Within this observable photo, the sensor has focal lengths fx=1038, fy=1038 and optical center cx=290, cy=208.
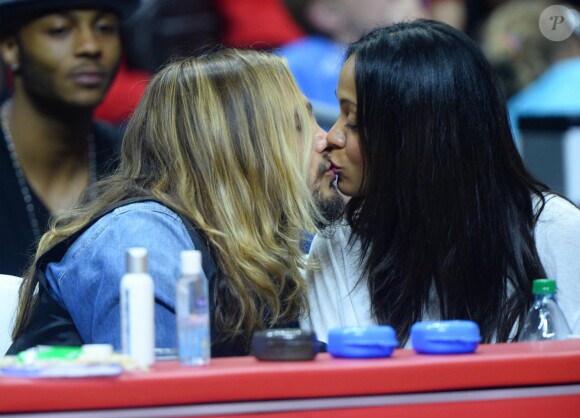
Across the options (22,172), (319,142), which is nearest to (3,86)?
(22,172)

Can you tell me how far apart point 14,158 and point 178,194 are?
1639 millimetres

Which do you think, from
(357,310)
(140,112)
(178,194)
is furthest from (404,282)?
(140,112)

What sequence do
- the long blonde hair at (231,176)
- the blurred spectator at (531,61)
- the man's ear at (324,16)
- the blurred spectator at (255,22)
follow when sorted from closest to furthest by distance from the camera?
the long blonde hair at (231,176) → the blurred spectator at (255,22) → the man's ear at (324,16) → the blurred spectator at (531,61)

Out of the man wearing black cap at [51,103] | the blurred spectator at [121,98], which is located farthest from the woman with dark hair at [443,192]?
the blurred spectator at [121,98]

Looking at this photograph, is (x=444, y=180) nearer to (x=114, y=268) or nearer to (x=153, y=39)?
(x=114, y=268)

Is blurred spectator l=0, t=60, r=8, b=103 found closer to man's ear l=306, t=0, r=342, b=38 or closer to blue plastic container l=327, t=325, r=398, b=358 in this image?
man's ear l=306, t=0, r=342, b=38

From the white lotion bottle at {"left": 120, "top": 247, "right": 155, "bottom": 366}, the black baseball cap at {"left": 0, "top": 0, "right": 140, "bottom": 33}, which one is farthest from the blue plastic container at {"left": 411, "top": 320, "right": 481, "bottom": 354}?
the black baseball cap at {"left": 0, "top": 0, "right": 140, "bottom": 33}

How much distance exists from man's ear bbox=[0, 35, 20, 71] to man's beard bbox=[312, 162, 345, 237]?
1.56 meters

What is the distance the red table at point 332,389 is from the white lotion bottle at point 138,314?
0.03 m

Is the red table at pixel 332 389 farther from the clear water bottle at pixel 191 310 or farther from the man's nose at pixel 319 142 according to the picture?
the man's nose at pixel 319 142

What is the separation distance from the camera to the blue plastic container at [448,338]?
157 cm

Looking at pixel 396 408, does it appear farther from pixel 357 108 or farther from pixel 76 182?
pixel 76 182

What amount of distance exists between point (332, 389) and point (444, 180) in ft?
2.77

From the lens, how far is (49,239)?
6.61 feet
